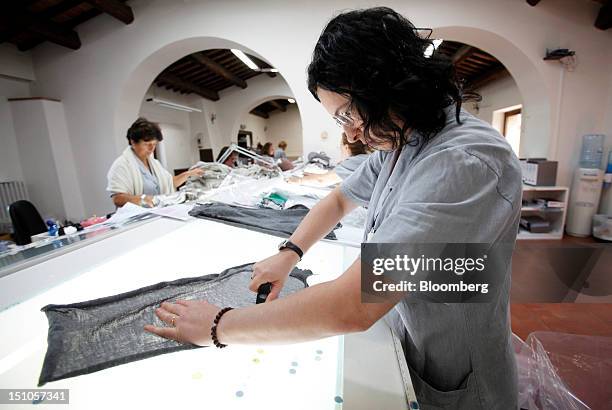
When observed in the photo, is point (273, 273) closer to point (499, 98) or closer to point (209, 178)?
point (209, 178)

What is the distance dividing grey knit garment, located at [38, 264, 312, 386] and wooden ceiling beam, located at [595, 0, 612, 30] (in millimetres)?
4529

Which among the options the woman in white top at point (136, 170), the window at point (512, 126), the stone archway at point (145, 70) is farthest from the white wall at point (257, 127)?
the woman in white top at point (136, 170)

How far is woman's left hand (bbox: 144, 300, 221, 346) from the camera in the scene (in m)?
0.51

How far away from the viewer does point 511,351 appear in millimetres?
622

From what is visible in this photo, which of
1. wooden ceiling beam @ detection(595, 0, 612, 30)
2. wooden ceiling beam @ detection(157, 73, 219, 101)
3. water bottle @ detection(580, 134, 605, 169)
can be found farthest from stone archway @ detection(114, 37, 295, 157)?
water bottle @ detection(580, 134, 605, 169)

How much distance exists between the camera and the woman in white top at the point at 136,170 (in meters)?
2.24

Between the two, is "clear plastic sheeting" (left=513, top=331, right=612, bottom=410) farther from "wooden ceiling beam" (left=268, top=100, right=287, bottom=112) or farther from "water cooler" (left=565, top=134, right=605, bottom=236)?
"wooden ceiling beam" (left=268, top=100, right=287, bottom=112)

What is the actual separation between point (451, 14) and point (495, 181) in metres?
3.64

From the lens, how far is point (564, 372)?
1.08m

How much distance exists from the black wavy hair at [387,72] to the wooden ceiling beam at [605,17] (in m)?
4.30

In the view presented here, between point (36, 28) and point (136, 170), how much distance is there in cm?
261

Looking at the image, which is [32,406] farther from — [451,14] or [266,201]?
[451,14]

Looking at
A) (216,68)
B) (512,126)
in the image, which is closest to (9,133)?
(216,68)

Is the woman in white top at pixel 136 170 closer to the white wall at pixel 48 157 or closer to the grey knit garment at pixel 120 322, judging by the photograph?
the grey knit garment at pixel 120 322
